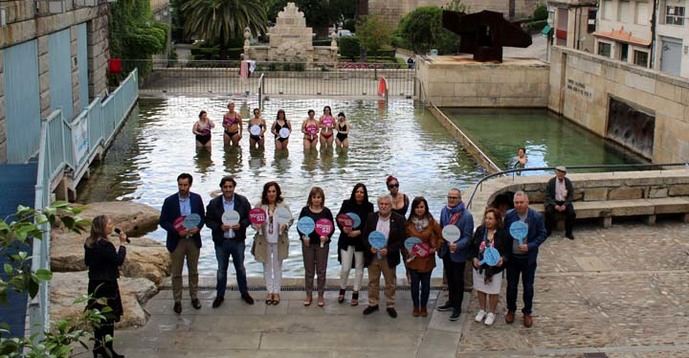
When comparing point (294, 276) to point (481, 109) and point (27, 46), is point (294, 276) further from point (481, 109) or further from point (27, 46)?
point (481, 109)

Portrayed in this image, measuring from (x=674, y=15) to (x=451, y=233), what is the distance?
27.1 m

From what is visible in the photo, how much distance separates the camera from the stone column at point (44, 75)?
20422 millimetres

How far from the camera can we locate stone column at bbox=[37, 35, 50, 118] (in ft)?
67.0

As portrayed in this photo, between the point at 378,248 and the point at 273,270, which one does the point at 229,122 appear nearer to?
the point at 273,270

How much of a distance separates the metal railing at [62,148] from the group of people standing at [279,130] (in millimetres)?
2482

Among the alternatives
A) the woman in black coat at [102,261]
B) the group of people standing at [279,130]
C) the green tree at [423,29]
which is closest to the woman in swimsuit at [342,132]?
the group of people standing at [279,130]

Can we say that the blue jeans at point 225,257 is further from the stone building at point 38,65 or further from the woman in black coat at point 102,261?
the stone building at point 38,65

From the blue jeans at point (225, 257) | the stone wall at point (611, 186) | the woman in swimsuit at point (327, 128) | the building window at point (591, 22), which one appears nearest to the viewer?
the blue jeans at point (225, 257)

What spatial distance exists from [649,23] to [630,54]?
2.16 m

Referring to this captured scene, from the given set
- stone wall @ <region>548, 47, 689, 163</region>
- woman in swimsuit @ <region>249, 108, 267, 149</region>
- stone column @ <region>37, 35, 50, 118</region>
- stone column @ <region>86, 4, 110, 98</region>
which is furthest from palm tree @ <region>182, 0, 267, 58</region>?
stone column @ <region>37, 35, 50, 118</region>

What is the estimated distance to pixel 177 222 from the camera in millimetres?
11289

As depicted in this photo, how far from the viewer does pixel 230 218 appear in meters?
11.4

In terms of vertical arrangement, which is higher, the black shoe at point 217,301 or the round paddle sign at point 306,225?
the round paddle sign at point 306,225

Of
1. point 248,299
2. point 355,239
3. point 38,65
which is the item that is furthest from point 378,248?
point 38,65
